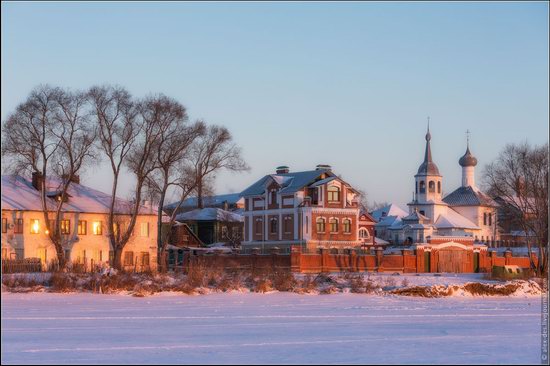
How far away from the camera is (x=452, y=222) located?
114000 mm

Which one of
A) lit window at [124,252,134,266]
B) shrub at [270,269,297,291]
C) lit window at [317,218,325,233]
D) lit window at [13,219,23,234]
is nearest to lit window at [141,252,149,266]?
lit window at [124,252,134,266]

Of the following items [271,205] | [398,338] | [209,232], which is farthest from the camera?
[209,232]

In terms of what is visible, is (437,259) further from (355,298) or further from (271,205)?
(355,298)

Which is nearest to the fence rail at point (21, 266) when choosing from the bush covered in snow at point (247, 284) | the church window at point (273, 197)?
the bush covered in snow at point (247, 284)

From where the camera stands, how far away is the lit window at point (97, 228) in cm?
7488

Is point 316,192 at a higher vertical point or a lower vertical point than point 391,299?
higher

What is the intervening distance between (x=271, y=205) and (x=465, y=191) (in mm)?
48173

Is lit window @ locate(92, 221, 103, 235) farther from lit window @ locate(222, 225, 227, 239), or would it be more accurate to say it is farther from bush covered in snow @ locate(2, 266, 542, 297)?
lit window @ locate(222, 225, 227, 239)

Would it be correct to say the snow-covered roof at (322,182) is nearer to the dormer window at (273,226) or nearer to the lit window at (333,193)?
the lit window at (333,193)

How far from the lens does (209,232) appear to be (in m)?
104

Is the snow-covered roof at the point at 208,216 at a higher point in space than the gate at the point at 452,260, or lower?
higher

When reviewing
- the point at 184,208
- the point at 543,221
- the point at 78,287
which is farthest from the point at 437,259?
the point at 184,208

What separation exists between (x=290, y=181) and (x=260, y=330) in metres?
54.3

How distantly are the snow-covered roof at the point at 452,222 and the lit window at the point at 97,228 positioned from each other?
Result: 49222 mm
